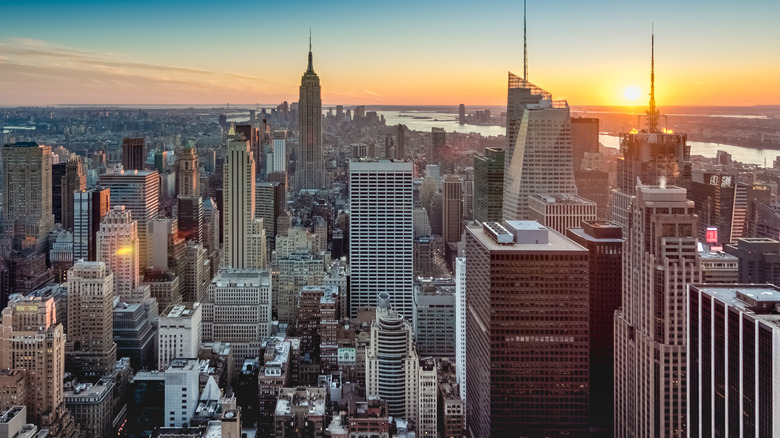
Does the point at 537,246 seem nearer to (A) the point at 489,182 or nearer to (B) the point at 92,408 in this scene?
(A) the point at 489,182

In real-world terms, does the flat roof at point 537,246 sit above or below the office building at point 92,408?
above

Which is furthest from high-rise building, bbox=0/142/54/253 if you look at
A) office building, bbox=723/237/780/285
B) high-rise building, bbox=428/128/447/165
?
office building, bbox=723/237/780/285

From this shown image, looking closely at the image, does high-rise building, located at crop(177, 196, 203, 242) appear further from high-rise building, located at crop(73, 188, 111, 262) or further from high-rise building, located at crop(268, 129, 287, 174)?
high-rise building, located at crop(268, 129, 287, 174)

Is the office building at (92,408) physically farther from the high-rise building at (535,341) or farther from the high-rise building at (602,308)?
the high-rise building at (602,308)

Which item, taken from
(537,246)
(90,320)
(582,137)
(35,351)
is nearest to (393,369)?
(537,246)

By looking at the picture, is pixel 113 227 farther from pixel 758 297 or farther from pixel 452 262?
pixel 758 297

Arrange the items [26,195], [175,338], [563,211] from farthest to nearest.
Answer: [26,195] → [563,211] → [175,338]

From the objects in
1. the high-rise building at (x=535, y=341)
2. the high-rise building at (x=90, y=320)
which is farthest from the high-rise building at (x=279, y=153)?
the high-rise building at (x=535, y=341)
